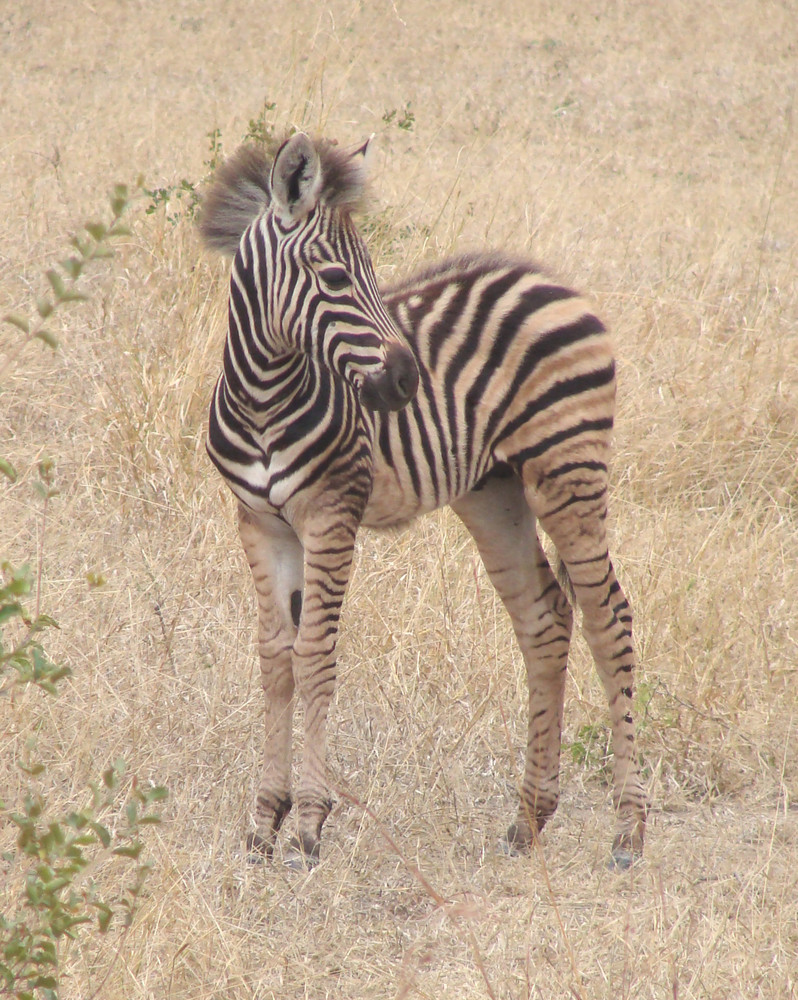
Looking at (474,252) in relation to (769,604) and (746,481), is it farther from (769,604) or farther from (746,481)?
(746,481)

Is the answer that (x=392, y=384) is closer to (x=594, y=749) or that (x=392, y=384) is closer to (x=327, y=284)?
(x=327, y=284)

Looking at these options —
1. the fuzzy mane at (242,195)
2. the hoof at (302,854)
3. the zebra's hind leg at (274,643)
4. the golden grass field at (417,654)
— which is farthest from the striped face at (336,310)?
the hoof at (302,854)

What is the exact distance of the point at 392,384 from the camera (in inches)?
132

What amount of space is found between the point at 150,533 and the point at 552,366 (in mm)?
2469

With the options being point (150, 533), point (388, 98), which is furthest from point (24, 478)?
point (388, 98)

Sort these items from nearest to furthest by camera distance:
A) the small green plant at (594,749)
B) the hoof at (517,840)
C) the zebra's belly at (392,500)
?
the zebra's belly at (392,500) < the hoof at (517,840) < the small green plant at (594,749)

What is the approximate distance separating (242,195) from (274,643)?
151 centimetres

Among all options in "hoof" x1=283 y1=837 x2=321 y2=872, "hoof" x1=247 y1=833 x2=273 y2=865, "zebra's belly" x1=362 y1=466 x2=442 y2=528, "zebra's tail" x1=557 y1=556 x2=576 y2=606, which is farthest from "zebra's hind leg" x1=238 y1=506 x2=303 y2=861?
"zebra's tail" x1=557 y1=556 x2=576 y2=606

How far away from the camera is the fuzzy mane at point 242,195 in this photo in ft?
11.8

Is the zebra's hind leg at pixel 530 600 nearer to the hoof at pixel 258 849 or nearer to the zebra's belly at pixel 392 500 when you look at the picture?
the zebra's belly at pixel 392 500

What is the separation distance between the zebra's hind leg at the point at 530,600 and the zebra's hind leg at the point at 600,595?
0.19 metres

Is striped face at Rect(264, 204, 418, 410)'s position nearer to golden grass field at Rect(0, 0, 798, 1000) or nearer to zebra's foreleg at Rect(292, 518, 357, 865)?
golden grass field at Rect(0, 0, 798, 1000)

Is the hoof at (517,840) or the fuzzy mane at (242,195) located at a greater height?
the fuzzy mane at (242,195)

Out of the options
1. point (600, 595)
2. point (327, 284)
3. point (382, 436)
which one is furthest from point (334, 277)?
point (600, 595)
